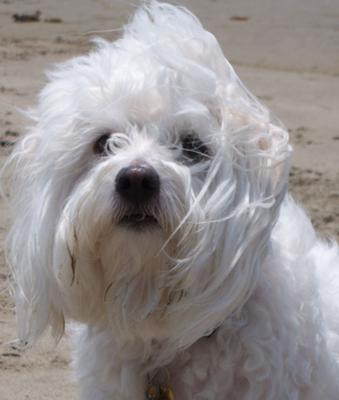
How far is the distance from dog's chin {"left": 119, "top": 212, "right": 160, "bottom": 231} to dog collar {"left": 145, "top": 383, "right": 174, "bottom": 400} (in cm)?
53

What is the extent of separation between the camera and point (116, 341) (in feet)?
10.0

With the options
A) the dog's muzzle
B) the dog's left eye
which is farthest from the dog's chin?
the dog's left eye

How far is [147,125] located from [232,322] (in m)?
0.57

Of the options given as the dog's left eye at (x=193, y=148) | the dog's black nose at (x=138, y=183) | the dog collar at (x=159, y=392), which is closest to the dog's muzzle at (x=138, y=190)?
the dog's black nose at (x=138, y=183)

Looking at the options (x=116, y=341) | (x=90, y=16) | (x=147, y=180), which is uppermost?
(x=147, y=180)

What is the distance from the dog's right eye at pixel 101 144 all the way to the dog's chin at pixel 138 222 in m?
0.23

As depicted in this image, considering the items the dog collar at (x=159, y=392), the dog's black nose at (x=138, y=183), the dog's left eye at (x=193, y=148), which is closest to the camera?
the dog's black nose at (x=138, y=183)

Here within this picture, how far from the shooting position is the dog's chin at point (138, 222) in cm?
272

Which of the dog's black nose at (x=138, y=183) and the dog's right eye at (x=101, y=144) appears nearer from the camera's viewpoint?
the dog's black nose at (x=138, y=183)

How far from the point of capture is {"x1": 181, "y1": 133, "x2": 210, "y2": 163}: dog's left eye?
2.84 metres

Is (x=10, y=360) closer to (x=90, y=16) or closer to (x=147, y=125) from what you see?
(x=147, y=125)

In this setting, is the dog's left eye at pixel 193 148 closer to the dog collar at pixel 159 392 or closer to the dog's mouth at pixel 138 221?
the dog's mouth at pixel 138 221

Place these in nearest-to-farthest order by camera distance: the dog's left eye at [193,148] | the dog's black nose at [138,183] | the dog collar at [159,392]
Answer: the dog's black nose at [138,183], the dog's left eye at [193,148], the dog collar at [159,392]

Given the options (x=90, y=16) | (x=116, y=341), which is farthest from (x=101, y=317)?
(x=90, y=16)
